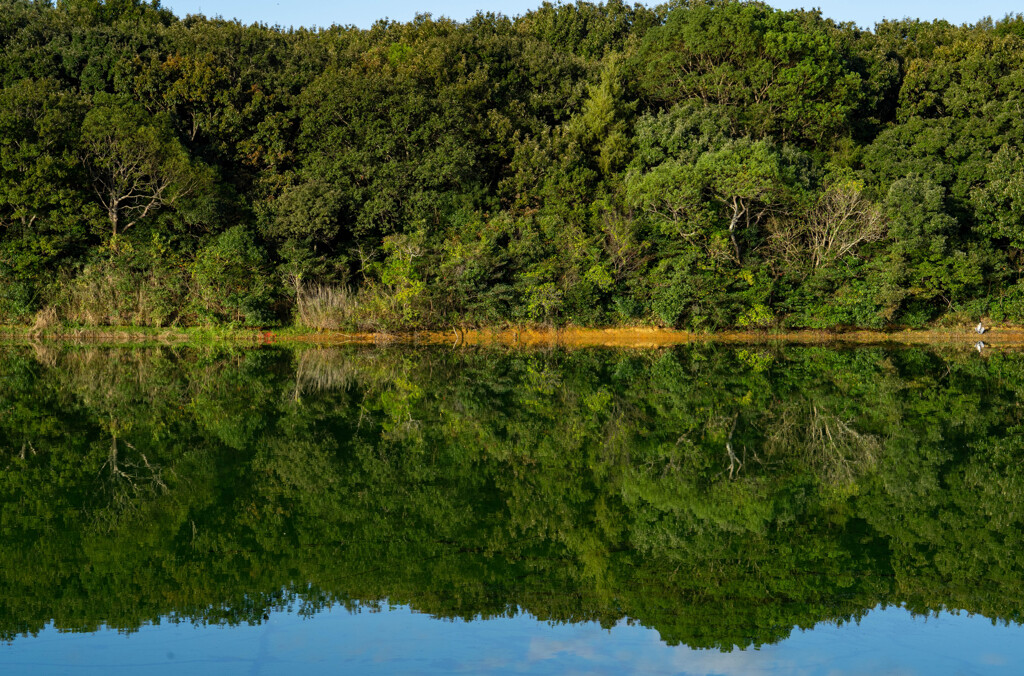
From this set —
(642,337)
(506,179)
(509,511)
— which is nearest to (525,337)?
(642,337)

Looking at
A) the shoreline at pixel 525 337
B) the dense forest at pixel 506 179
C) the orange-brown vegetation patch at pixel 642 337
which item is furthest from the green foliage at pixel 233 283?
the orange-brown vegetation patch at pixel 642 337

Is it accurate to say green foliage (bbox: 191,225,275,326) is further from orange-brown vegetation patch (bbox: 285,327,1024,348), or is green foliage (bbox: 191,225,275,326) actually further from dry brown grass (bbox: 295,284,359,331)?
orange-brown vegetation patch (bbox: 285,327,1024,348)

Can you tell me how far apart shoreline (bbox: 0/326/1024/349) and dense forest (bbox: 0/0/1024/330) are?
52cm

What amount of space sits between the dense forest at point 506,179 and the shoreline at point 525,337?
1.72 feet

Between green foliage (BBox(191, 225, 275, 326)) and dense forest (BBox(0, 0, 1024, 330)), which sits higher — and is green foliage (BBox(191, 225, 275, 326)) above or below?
below

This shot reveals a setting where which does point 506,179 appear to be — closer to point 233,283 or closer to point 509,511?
point 233,283

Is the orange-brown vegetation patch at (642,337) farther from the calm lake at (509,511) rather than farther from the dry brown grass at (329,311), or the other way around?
the calm lake at (509,511)

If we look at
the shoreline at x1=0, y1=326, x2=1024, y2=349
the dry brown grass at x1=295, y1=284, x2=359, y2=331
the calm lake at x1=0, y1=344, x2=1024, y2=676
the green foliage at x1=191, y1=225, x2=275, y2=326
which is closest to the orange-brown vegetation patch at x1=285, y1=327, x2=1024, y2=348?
the shoreline at x1=0, y1=326, x2=1024, y2=349

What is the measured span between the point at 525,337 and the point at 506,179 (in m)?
8.66

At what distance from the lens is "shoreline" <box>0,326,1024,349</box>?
34.0m

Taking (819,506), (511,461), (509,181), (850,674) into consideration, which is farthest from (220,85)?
(850,674)

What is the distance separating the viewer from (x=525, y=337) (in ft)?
116

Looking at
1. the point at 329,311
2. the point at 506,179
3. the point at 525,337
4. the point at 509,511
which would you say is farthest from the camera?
the point at 506,179

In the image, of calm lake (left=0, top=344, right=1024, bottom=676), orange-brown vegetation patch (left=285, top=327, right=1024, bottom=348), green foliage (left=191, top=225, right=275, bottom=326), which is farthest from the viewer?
green foliage (left=191, top=225, right=275, bottom=326)
